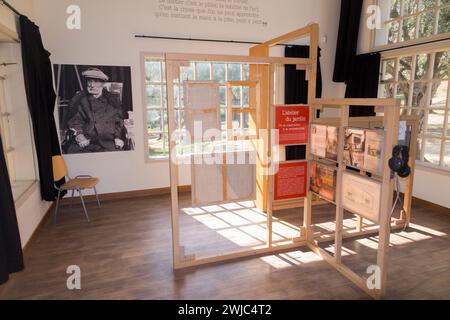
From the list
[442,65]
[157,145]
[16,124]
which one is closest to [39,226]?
[16,124]

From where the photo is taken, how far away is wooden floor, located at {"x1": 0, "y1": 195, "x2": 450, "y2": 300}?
248cm

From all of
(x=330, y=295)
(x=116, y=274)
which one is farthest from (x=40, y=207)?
(x=330, y=295)

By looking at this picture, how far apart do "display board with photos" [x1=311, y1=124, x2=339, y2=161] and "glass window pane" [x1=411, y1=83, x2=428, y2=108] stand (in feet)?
8.09

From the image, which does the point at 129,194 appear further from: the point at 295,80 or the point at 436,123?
the point at 436,123

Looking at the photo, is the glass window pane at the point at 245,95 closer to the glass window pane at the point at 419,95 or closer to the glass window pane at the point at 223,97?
the glass window pane at the point at 223,97

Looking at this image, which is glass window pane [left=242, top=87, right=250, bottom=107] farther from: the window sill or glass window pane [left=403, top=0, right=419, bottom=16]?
the window sill

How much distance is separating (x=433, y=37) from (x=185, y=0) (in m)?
3.44

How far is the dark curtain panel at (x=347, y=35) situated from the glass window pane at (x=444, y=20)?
131 cm

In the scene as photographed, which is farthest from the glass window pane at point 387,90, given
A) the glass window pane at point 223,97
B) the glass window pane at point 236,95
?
the glass window pane at point 223,97

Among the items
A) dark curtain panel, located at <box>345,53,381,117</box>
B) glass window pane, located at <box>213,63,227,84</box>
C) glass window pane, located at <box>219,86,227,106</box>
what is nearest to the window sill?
dark curtain panel, located at <box>345,53,381,117</box>

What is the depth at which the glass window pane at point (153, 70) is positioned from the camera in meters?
4.78

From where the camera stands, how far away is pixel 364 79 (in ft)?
16.9

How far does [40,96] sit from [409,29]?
506cm

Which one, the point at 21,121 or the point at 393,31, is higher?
the point at 393,31
